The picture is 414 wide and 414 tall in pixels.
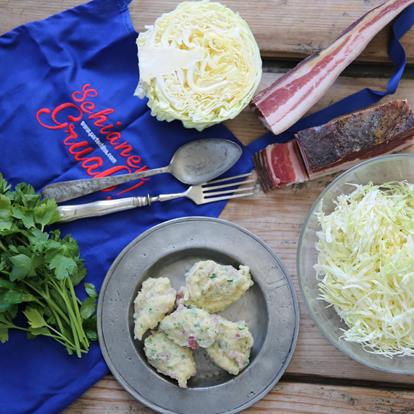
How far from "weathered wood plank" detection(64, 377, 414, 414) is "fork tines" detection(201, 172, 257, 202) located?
56 cm

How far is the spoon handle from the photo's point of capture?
160cm

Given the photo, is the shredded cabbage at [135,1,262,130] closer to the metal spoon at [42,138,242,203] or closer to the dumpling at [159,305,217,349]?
the metal spoon at [42,138,242,203]

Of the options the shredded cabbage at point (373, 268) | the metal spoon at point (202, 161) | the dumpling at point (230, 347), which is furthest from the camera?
the metal spoon at point (202, 161)

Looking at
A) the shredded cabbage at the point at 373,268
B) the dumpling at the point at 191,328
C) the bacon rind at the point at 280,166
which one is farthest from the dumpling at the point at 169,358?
the bacon rind at the point at 280,166

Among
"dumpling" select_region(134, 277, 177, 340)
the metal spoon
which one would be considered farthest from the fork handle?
"dumpling" select_region(134, 277, 177, 340)

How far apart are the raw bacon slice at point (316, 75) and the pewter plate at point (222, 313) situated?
0.35 m

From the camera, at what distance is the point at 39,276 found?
1.49m

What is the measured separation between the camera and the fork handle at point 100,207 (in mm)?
1585

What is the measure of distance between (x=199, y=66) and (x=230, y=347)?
30.2 inches

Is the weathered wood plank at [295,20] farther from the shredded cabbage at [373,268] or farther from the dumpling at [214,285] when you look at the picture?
the dumpling at [214,285]

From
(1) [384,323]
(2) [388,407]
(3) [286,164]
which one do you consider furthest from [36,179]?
(2) [388,407]

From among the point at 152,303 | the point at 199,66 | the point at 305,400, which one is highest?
the point at 199,66

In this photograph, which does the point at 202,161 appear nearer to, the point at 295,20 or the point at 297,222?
the point at 297,222

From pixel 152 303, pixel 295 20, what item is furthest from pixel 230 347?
pixel 295 20
